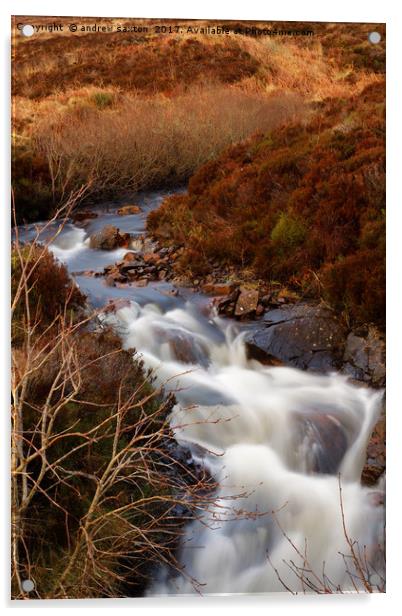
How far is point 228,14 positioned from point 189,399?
1931 mm

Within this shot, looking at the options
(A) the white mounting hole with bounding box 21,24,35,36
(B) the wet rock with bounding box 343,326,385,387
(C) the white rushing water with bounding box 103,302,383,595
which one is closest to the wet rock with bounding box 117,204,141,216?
(C) the white rushing water with bounding box 103,302,383,595

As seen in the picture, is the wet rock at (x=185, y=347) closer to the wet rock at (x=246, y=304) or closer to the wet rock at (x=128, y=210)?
the wet rock at (x=246, y=304)

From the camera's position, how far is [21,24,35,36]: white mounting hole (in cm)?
427

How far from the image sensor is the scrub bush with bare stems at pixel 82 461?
4.02 m

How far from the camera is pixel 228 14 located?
14.5 ft

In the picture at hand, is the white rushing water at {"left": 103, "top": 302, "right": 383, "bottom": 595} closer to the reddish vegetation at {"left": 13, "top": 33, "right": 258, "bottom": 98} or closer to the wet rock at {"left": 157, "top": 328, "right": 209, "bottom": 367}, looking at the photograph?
the wet rock at {"left": 157, "top": 328, "right": 209, "bottom": 367}

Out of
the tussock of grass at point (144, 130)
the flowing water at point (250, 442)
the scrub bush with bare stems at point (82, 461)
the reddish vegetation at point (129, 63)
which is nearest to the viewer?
the scrub bush with bare stems at point (82, 461)

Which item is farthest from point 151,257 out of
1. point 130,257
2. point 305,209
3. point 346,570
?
point 346,570

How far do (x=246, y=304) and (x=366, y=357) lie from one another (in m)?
0.65

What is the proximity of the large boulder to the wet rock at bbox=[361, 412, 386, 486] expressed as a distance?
376 mm

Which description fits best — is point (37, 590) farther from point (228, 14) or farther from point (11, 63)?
point (228, 14)

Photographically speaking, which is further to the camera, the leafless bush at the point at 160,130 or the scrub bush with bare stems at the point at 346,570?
the leafless bush at the point at 160,130

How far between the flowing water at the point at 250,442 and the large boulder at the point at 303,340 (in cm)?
6

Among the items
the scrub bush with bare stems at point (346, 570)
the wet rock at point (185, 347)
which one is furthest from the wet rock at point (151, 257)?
the scrub bush with bare stems at point (346, 570)
